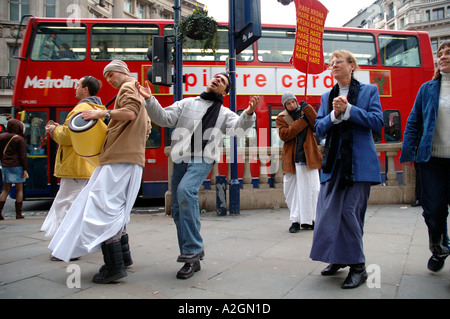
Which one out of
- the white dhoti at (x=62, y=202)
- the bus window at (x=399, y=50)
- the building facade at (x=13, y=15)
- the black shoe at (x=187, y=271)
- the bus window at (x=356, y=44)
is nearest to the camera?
the black shoe at (x=187, y=271)

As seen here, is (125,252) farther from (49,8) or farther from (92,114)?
(49,8)

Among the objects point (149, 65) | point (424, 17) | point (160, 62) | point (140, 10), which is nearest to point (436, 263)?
point (160, 62)

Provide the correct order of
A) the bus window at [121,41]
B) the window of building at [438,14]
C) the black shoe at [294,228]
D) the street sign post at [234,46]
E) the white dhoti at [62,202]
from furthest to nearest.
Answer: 1. the window of building at [438,14]
2. the bus window at [121,41]
3. the street sign post at [234,46]
4. the black shoe at [294,228]
5. the white dhoti at [62,202]

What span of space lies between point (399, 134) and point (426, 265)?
7.64 m

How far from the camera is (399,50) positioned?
9641 millimetres

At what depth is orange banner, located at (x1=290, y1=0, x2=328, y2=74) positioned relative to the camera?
6430 mm

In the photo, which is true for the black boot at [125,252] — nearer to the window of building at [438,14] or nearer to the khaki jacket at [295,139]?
the khaki jacket at [295,139]

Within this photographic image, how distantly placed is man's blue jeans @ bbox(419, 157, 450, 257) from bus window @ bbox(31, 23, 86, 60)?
8.01m

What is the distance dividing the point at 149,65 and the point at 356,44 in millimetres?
5527

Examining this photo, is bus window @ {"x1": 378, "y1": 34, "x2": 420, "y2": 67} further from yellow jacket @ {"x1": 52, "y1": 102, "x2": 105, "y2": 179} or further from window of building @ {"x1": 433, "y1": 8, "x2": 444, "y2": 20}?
window of building @ {"x1": 433, "y1": 8, "x2": 444, "y2": 20}

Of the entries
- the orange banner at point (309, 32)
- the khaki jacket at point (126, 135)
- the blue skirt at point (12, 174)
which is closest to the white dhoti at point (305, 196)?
the orange banner at point (309, 32)

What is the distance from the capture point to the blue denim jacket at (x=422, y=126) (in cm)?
289

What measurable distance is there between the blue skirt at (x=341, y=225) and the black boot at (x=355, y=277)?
2.2 inches

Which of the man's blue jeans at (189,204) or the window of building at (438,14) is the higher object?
the window of building at (438,14)
